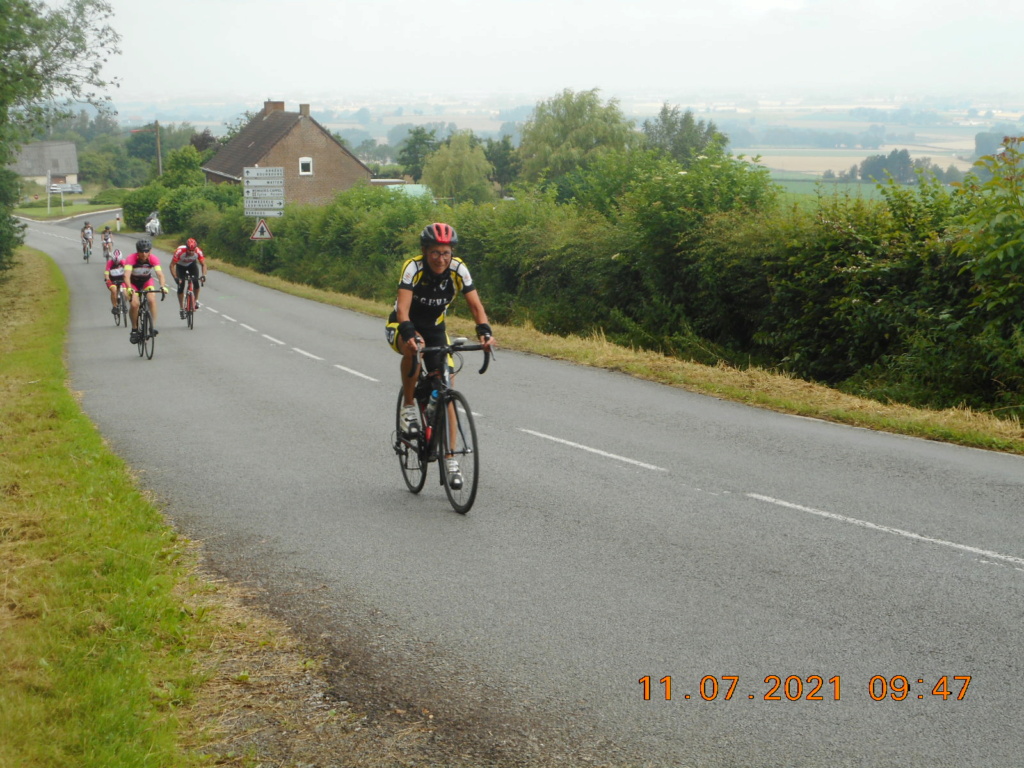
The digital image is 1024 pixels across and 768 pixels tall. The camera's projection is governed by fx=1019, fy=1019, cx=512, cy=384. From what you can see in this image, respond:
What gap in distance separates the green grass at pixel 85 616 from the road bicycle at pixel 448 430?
199 cm

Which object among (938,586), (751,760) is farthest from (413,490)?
(751,760)

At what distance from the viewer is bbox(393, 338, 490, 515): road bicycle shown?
24.7 feet

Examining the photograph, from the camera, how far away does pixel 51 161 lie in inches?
6540

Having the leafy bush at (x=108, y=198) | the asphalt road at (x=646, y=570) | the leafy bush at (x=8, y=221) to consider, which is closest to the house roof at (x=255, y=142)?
the leafy bush at (x=8, y=221)

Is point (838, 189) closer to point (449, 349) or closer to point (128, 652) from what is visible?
point (449, 349)

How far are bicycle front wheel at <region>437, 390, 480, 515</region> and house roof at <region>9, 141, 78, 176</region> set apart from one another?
17487cm

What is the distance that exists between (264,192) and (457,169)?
168 feet

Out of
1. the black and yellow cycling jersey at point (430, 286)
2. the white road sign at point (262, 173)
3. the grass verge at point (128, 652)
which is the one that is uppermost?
the white road sign at point (262, 173)

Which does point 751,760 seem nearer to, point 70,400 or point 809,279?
point 70,400

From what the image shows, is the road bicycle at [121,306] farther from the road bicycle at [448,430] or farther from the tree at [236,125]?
the tree at [236,125]

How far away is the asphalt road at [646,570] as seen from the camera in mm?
4285

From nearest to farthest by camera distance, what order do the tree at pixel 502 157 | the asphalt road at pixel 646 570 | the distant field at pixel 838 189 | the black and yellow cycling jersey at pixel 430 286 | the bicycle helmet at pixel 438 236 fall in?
the asphalt road at pixel 646 570 → the bicycle helmet at pixel 438 236 → the black and yellow cycling jersey at pixel 430 286 → the distant field at pixel 838 189 → the tree at pixel 502 157

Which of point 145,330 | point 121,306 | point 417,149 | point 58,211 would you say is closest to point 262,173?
point 121,306

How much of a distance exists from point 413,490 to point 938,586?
4.21 metres
